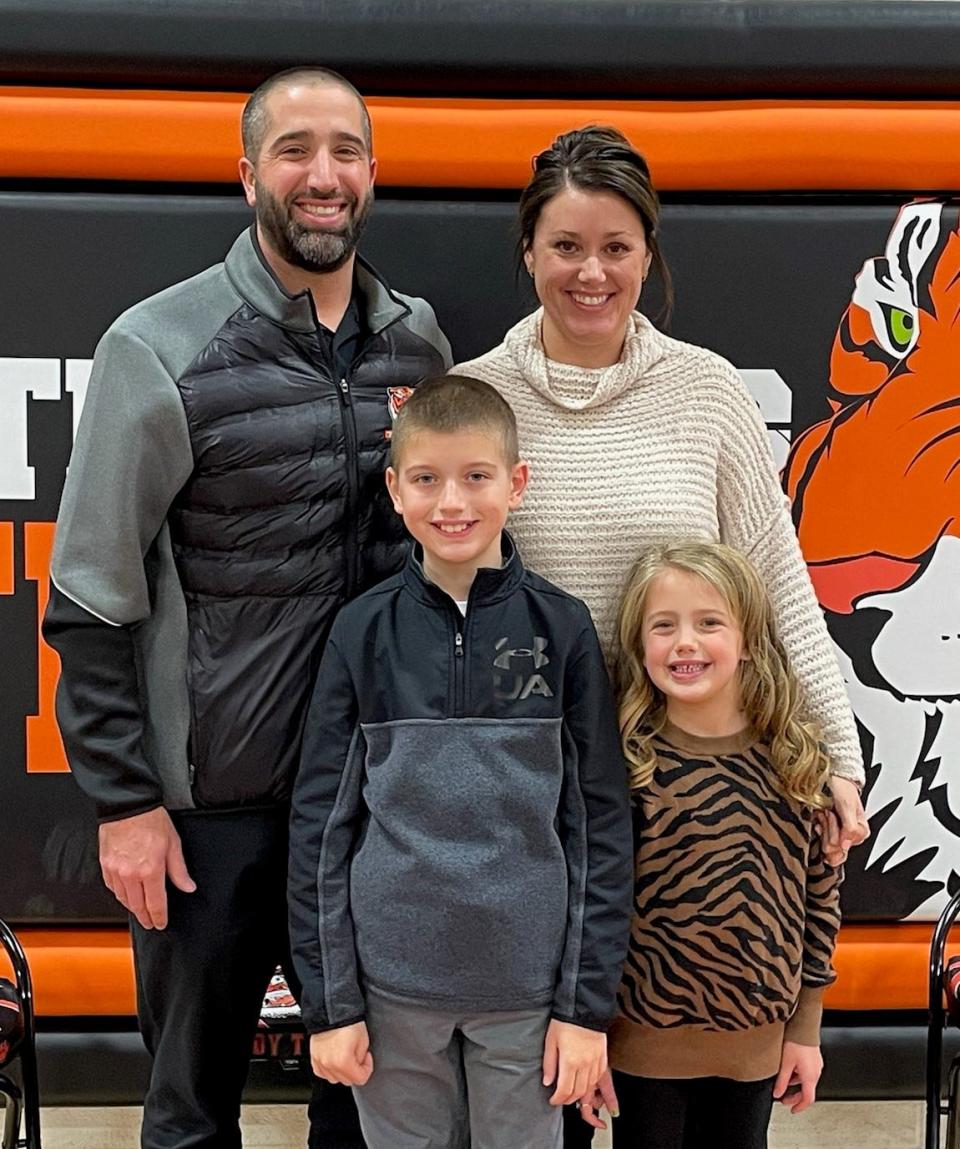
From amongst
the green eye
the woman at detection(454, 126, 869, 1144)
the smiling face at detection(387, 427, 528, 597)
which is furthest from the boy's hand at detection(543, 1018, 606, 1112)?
the green eye

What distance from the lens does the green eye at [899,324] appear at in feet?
6.95

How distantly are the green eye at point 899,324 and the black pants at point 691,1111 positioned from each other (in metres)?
1.16

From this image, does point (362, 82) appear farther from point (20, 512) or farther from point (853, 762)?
point (853, 762)

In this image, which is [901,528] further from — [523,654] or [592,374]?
[523,654]

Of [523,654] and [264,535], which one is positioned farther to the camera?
[264,535]

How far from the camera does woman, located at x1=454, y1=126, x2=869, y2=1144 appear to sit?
5.09 ft

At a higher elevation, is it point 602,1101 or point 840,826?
point 840,826

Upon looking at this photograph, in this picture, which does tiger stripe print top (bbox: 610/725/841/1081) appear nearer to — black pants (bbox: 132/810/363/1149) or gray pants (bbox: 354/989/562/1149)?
gray pants (bbox: 354/989/562/1149)

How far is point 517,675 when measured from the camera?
4.71 feet

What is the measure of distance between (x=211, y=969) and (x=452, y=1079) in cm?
34

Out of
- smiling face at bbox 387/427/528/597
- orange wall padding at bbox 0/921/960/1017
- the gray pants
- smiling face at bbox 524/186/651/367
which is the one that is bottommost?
orange wall padding at bbox 0/921/960/1017

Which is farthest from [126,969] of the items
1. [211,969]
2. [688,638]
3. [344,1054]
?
[688,638]

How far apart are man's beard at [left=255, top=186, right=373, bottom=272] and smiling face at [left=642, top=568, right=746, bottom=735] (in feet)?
1.73

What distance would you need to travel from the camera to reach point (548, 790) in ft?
4.67
